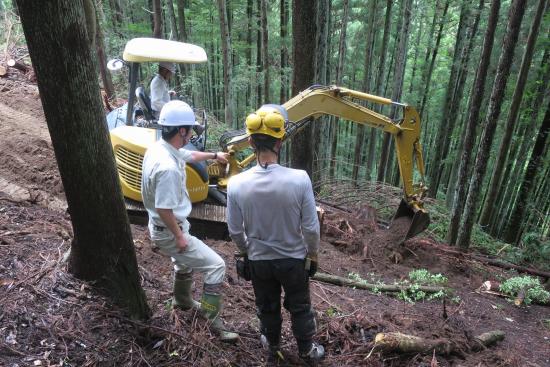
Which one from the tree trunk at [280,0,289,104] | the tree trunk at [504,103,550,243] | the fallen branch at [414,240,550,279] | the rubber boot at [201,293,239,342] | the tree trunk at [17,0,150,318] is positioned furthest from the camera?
the tree trunk at [280,0,289,104]

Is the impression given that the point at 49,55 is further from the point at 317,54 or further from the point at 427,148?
the point at 427,148

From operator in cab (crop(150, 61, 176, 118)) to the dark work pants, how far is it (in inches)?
146

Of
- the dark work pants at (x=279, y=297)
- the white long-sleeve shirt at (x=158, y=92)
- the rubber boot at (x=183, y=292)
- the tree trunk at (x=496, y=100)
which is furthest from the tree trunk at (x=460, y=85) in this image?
the rubber boot at (x=183, y=292)

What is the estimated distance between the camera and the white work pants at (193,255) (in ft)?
12.2

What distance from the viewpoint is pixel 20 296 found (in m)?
3.25

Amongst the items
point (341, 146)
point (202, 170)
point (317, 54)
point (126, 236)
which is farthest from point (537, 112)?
point (341, 146)

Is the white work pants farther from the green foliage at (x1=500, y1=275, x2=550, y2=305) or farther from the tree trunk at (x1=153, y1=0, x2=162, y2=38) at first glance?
the tree trunk at (x1=153, y1=0, x2=162, y2=38)

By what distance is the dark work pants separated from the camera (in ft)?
11.2

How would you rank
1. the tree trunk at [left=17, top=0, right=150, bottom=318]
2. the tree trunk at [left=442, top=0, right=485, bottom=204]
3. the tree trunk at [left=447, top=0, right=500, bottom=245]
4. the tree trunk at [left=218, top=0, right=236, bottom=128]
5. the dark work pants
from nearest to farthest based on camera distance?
Answer: the tree trunk at [left=17, top=0, right=150, bottom=318], the dark work pants, the tree trunk at [left=447, top=0, right=500, bottom=245], the tree trunk at [left=218, top=0, right=236, bottom=128], the tree trunk at [left=442, top=0, right=485, bottom=204]

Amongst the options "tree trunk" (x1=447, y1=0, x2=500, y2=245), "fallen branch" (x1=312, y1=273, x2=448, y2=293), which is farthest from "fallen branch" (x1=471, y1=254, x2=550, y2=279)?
"fallen branch" (x1=312, y1=273, x2=448, y2=293)

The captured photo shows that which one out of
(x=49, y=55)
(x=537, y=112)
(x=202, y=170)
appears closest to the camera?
(x=49, y=55)

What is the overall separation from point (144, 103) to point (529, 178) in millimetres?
12721

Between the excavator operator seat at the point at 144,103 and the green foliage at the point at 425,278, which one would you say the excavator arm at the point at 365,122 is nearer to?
the green foliage at the point at 425,278

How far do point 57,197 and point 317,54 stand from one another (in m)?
4.96
